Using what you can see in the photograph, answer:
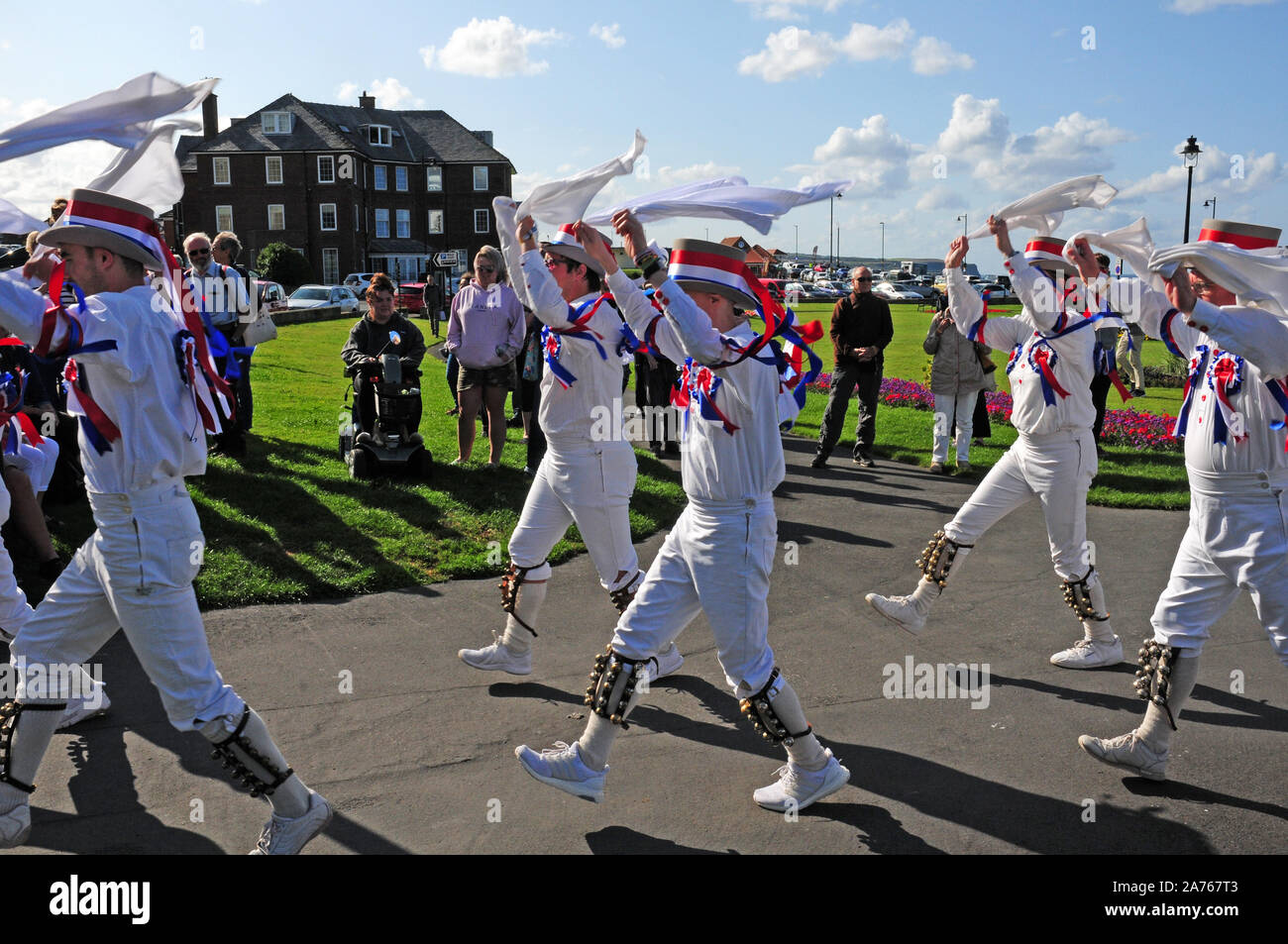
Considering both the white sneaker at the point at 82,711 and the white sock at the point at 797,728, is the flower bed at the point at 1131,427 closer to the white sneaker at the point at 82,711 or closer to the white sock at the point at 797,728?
the white sock at the point at 797,728

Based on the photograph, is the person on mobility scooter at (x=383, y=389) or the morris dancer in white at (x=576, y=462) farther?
the person on mobility scooter at (x=383, y=389)

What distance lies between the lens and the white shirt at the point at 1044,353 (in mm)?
6152

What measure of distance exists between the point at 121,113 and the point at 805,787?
13.0ft

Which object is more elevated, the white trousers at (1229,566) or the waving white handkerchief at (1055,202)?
the waving white handkerchief at (1055,202)

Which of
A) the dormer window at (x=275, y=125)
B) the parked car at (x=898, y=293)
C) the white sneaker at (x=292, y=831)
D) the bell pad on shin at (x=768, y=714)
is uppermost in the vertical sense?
the dormer window at (x=275, y=125)

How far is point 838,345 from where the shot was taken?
1255cm

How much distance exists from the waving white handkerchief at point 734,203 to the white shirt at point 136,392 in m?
1.95

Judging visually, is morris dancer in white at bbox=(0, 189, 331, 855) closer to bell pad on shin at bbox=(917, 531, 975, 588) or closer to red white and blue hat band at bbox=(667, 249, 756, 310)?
red white and blue hat band at bbox=(667, 249, 756, 310)

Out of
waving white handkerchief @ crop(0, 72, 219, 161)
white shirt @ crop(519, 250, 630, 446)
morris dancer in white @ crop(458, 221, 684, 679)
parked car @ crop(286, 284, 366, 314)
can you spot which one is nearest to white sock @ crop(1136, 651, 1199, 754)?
morris dancer in white @ crop(458, 221, 684, 679)

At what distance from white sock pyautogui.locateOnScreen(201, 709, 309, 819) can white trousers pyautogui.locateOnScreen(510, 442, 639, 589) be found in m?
2.17

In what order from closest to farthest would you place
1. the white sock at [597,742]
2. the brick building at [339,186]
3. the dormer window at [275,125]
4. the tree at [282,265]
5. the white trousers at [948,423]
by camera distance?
the white sock at [597,742]
the white trousers at [948,423]
the tree at [282,265]
the brick building at [339,186]
the dormer window at [275,125]

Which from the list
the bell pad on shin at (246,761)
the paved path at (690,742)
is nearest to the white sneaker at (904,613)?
the paved path at (690,742)

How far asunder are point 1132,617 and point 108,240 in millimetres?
6533

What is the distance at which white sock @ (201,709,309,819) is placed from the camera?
3818mm
